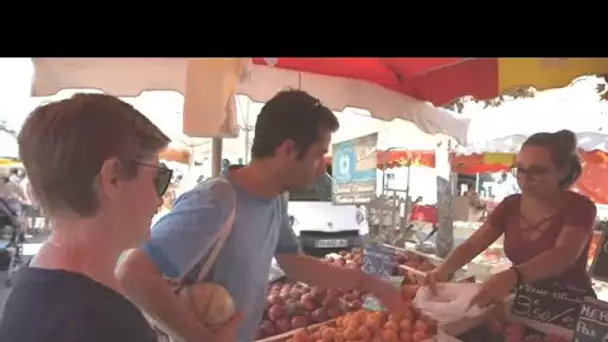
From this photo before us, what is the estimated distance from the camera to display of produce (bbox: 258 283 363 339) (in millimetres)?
1188

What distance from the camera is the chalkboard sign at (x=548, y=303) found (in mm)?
1209

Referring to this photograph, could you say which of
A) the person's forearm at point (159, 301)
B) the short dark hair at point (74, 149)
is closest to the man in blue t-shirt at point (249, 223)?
the person's forearm at point (159, 301)

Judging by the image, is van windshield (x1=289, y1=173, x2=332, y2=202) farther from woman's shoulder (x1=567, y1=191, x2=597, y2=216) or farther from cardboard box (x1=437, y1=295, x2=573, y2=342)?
woman's shoulder (x1=567, y1=191, x2=597, y2=216)

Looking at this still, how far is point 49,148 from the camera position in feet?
2.24

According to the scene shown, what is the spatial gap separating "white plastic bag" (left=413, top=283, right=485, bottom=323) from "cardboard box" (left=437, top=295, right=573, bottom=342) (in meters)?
0.01

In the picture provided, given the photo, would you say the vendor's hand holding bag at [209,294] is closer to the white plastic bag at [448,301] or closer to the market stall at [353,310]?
the market stall at [353,310]

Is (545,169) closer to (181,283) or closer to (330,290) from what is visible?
(330,290)

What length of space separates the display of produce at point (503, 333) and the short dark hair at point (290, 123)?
1.73 feet

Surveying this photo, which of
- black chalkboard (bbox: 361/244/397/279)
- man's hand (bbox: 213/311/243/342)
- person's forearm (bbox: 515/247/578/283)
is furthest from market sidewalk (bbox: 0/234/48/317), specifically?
person's forearm (bbox: 515/247/578/283)

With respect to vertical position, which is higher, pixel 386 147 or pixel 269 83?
pixel 269 83

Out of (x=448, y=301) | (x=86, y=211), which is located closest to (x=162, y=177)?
(x=86, y=211)
